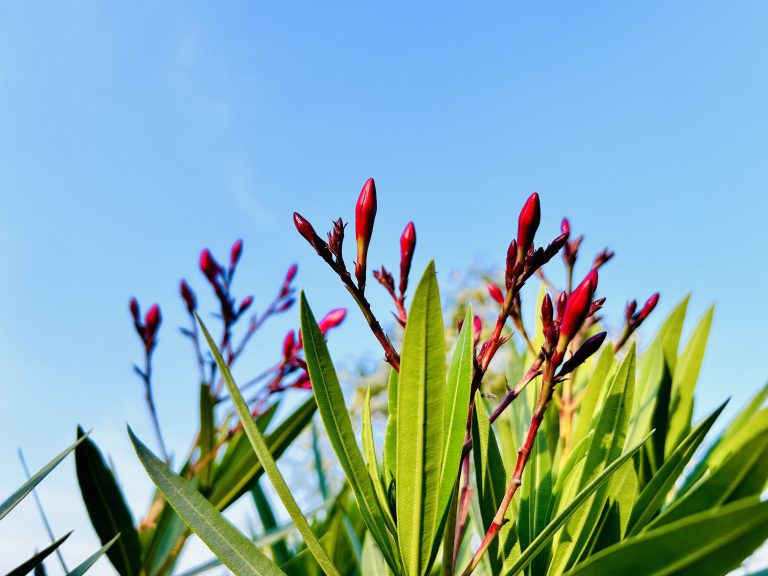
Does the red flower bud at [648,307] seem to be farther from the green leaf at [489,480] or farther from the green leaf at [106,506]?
the green leaf at [106,506]

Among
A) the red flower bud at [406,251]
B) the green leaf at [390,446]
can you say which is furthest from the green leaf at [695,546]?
the red flower bud at [406,251]

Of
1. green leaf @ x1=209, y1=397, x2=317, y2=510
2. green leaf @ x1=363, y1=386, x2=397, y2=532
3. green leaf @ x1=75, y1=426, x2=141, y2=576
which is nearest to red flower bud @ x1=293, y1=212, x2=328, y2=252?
green leaf @ x1=363, y1=386, x2=397, y2=532

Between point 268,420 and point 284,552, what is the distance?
0.48 metres

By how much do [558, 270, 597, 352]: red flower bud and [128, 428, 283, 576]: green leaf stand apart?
46 centimetres

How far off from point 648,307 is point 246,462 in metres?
0.97

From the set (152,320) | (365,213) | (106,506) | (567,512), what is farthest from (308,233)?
(152,320)

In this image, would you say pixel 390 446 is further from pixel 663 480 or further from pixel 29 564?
pixel 29 564

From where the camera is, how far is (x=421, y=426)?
0.73 meters

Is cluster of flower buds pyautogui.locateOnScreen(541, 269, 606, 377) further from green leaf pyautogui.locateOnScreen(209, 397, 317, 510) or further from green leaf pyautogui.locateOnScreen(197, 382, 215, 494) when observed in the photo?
green leaf pyautogui.locateOnScreen(197, 382, 215, 494)

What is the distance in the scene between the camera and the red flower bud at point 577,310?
29.8 inches

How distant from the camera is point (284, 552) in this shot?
1462 mm

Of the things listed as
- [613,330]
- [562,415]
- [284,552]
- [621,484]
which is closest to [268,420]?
[284,552]

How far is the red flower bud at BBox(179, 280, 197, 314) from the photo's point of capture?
1.89m

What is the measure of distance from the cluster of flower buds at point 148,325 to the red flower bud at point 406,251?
3.51 feet
